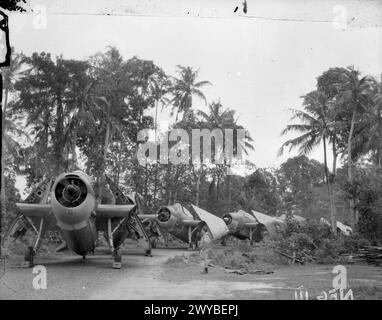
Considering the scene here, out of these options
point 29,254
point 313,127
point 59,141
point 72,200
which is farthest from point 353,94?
point 29,254

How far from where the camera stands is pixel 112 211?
1480cm

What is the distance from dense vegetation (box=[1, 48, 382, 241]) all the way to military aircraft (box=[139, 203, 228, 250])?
17.8ft

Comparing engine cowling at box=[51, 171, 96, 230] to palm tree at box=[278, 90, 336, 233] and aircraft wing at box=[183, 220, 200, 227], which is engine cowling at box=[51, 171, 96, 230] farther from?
palm tree at box=[278, 90, 336, 233]

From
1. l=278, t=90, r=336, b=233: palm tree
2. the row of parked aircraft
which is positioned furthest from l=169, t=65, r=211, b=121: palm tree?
the row of parked aircraft

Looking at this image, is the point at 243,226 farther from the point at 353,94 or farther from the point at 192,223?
the point at 353,94

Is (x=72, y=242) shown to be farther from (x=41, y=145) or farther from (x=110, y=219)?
(x=41, y=145)

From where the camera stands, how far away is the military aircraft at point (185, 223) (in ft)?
80.3

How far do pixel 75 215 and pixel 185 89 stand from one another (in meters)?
29.8

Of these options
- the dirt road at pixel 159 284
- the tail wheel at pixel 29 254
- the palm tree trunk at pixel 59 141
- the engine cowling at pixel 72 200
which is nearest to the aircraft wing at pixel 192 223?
the palm tree trunk at pixel 59 141

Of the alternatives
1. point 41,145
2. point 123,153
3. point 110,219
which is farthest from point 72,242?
point 123,153

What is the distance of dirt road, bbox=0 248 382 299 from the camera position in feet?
28.5

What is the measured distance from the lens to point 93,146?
32594 mm

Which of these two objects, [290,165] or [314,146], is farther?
[290,165]

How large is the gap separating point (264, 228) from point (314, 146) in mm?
7649
